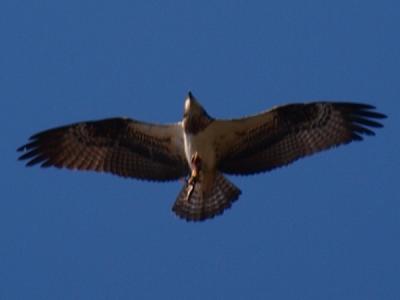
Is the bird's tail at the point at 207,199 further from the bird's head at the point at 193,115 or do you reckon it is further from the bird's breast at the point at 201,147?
the bird's head at the point at 193,115

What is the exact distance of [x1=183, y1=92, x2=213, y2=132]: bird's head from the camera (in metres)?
23.5

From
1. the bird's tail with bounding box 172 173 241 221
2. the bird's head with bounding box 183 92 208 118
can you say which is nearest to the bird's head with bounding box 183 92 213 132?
the bird's head with bounding box 183 92 208 118

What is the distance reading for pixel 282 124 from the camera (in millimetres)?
24109

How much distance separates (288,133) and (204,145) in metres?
1.18

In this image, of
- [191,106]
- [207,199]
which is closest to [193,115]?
[191,106]

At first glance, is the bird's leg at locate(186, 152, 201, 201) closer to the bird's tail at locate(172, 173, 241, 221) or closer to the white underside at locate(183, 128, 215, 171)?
the white underside at locate(183, 128, 215, 171)

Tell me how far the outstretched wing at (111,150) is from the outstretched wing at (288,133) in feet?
2.49

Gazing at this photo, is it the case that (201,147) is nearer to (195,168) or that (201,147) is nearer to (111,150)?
(195,168)

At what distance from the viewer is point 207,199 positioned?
24312 mm

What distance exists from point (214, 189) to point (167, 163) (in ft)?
2.44

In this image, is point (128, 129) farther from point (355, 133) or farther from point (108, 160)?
point (355, 133)

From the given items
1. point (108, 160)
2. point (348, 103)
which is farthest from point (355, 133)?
point (108, 160)

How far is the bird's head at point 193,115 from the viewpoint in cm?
2352

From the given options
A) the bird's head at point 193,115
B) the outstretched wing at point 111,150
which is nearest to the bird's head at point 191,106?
the bird's head at point 193,115
